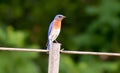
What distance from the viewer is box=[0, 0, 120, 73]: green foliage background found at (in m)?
7.00

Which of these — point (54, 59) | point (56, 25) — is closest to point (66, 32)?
point (56, 25)

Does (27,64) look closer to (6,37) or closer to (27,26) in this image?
(6,37)

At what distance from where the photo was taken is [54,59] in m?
3.87

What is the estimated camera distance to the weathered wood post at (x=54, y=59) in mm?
3859

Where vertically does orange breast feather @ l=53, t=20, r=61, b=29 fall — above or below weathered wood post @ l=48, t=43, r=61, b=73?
above

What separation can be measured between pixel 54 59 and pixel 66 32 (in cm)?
482

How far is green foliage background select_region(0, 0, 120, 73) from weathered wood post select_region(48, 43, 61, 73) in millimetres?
2805

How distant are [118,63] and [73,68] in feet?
3.53

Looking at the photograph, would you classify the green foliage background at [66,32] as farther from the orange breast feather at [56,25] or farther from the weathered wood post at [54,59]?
the weathered wood post at [54,59]

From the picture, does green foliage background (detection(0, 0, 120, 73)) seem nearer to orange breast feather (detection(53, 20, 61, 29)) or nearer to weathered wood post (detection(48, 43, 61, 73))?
orange breast feather (detection(53, 20, 61, 29))

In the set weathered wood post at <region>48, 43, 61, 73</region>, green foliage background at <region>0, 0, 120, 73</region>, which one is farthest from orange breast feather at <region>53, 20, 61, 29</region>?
green foliage background at <region>0, 0, 120, 73</region>

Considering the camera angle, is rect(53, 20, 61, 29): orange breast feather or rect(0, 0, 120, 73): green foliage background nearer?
rect(53, 20, 61, 29): orange breast feather

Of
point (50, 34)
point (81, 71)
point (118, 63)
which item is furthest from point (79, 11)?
point (50, 34)

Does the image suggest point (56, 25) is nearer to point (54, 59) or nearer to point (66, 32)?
point (54, 59)
